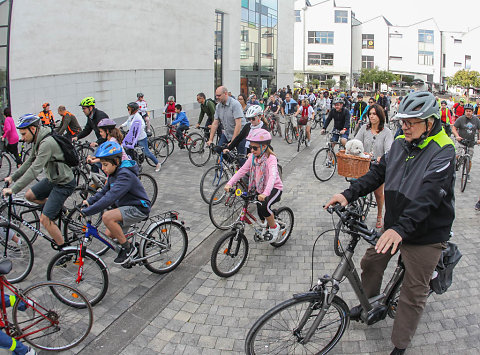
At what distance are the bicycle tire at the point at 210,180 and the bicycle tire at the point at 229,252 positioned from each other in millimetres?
2425

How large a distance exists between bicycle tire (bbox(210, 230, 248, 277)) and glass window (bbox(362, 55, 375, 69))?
8132cm

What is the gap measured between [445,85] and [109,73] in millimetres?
82907

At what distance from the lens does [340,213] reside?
3.34 metres

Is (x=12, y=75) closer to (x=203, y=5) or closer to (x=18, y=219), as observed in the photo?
(x=18, y=219)

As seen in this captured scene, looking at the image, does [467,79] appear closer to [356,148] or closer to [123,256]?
[356,148]

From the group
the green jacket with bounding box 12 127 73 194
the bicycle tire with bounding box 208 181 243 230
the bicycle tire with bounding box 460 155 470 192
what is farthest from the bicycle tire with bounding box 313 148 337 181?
the green jacket with bounding box 12 127 73 194

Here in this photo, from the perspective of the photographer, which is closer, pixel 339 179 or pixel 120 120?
pixel 339 179

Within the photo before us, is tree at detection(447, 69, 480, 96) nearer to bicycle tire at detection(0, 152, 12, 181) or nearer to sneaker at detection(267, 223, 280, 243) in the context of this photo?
bicycle tire at detection(0, 152, 12, 181)

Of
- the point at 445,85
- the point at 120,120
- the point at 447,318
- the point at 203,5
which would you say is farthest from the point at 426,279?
the point at 445,85

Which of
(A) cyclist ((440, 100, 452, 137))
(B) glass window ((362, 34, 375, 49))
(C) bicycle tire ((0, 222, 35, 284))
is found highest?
(B) glass window ((362, 34, 375, 49))

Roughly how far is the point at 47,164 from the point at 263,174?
275 centimetres

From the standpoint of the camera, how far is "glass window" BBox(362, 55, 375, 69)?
262 feet

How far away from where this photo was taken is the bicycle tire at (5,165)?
Answer: 10.2 m

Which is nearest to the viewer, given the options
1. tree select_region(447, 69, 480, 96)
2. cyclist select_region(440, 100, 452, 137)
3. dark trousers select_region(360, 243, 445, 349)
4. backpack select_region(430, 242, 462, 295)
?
dark trousers select_region(360, 243, 445, 349)
